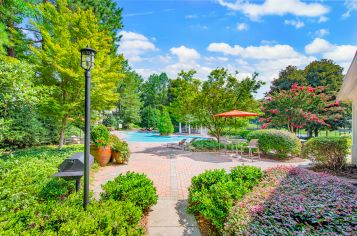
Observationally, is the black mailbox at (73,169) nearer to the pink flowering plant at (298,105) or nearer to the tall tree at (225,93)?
the tall tree at (225,93)

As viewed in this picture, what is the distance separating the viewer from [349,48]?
25.2ft

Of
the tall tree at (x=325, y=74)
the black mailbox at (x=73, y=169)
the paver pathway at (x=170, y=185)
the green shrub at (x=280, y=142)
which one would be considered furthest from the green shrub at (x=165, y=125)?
the black mailbox at (x=73, y=169)

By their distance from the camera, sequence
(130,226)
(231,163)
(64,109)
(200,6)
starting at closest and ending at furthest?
(130,226) < (200,6) < (64,109) < (231,163)

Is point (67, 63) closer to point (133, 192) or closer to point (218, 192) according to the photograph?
point (133, 192)

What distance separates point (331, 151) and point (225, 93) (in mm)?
6295

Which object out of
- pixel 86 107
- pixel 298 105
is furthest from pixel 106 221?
pixel 298 105

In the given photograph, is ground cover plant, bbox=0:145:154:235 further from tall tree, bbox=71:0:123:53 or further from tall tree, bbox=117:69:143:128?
tall tree, bbox=117:69:143:128

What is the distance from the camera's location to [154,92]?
4281cm

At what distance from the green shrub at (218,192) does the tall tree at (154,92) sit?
122 feet

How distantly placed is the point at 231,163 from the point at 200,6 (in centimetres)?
681

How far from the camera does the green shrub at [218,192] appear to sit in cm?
313

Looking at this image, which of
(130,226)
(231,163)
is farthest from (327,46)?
(130,226)

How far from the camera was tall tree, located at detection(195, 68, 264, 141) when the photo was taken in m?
11.7

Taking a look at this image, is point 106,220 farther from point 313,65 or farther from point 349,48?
point 313,65
